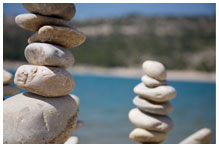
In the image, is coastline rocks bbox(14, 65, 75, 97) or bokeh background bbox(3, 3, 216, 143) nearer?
coastline rocks bbox(14, 65, 75, 97)

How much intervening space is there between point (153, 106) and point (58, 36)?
94.1 inches

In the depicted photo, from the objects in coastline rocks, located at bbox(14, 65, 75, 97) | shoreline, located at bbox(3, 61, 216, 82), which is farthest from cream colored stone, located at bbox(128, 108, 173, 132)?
shoreline, located at bbox(3, 61, 216, 82)

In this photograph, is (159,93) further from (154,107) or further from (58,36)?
(58,36)

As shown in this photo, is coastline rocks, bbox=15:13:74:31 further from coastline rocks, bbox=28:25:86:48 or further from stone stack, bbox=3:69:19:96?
stone stack, bbox=3:69:19:96

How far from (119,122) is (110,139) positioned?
279 centimetres

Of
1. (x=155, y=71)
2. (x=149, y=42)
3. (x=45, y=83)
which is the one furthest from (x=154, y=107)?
(x=149, y=42)

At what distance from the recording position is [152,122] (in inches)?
182

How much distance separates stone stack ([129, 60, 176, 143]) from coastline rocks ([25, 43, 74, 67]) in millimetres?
2009

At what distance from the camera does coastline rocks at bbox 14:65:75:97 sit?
3.17m

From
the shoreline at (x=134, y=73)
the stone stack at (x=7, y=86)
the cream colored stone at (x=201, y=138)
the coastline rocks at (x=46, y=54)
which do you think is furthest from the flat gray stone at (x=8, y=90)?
the shoreline at (x=134, y=73)

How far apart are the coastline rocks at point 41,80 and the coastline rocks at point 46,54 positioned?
0.29 ft

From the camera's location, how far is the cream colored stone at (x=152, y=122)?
15.2 feet

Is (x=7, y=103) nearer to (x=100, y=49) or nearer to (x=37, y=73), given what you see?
(x=37, y=73)

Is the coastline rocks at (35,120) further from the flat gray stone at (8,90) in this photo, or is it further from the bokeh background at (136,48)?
the bokeh background at (136,48)
